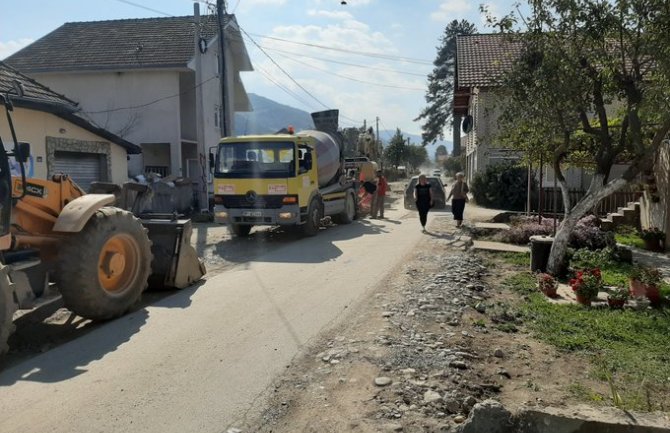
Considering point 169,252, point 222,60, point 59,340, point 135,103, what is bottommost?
point 59,340

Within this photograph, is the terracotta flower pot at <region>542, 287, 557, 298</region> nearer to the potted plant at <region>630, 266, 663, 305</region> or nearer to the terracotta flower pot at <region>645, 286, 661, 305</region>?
the potted plant at <region>630, 266, 663, 305</region>

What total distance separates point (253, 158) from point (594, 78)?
8.22 metres

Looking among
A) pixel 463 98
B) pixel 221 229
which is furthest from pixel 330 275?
pixel 463 98

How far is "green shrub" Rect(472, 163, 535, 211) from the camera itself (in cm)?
2053

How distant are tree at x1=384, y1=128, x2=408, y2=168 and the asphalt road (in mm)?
54565

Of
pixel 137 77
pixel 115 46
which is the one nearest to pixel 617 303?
pixel 137 77

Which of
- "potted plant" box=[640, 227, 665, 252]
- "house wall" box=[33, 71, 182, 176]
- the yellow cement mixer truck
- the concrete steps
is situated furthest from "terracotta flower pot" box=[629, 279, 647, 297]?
"house wall" box=[33, 71, 182, 176]

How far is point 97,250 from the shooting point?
621 cm

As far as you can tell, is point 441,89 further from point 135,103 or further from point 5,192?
point 5,192

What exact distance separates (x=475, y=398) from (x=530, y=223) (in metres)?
10.4

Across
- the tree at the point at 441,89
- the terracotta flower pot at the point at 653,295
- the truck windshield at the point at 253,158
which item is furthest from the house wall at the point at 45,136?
the tree at the point at 441,89

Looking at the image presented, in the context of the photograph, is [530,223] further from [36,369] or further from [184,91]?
[184,91]

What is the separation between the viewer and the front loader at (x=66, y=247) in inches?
217

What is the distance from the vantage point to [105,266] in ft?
21.2
